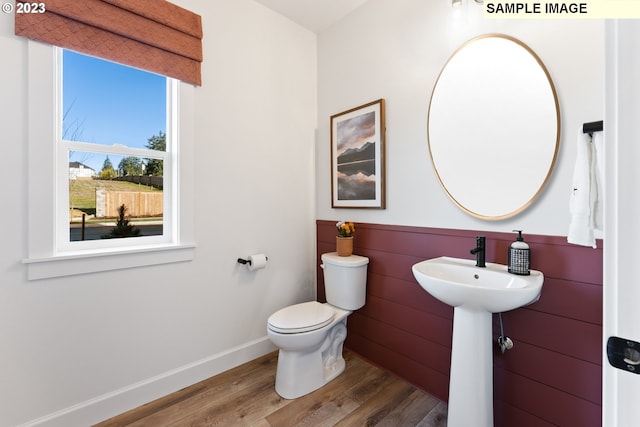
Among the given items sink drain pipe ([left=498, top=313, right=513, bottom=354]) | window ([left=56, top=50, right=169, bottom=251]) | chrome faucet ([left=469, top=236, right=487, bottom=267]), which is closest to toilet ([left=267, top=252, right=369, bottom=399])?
chrome faucet ([left=469, top=236, right=487, bottom=267])

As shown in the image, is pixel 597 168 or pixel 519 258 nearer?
pixel 597 168

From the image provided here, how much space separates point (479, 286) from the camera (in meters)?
1.18

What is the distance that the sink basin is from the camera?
1116 mm

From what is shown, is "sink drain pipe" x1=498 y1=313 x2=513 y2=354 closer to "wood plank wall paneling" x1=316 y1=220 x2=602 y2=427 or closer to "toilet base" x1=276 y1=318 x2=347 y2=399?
"wood plank wall paneling" x1=316 y1=220 x2=602 y2=427

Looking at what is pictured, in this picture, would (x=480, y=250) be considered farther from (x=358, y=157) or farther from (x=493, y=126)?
(x=358, y=157)

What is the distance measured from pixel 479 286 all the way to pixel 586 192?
524mm

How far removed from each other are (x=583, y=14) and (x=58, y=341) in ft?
9.34

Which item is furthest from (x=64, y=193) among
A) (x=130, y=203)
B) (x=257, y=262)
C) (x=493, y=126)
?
(x=493, y=126)

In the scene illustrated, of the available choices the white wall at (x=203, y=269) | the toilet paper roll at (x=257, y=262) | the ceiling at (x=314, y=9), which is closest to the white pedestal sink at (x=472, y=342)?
the toilet paper roll at (x=257, y=262)

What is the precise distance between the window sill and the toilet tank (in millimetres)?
980

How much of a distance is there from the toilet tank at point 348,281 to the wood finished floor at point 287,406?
50 centimetres

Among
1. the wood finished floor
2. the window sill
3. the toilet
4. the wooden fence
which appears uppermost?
the wooden fence

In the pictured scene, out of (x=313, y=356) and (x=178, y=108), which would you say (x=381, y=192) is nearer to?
(x=313, y=356)

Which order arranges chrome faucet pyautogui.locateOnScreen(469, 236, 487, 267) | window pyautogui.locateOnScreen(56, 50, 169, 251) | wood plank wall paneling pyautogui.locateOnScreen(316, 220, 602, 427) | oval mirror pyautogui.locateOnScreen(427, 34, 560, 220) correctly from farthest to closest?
1. window pyautogui.locateOnScreen(56, 50, 169, 251)
2. chrome faucet pyautogui.locateOnScreen(469, 236, 487, 267)
3. oval mirror pyautogui.locateOnScreen(427, 34, 560, 220)
4. wood plank wall paneling pyautogui.locateOnScreen(316, 220, 602, 427)
